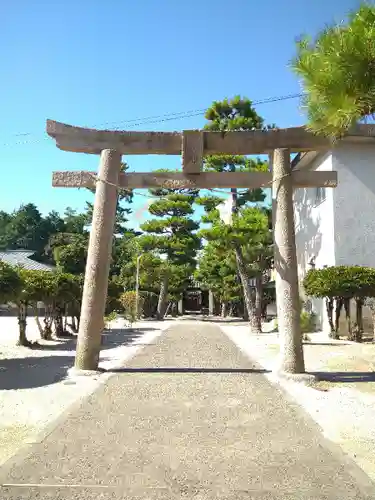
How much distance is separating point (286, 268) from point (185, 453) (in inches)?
193

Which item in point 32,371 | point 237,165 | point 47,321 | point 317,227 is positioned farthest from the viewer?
point 237,165

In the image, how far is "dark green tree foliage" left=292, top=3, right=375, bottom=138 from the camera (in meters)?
6.10

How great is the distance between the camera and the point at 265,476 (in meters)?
3.98

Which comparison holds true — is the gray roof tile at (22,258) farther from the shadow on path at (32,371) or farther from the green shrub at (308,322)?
the shadow on path at (32,371)

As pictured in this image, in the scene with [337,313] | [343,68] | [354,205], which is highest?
[354,205]

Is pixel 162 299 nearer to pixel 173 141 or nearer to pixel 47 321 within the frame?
pixel 47 321

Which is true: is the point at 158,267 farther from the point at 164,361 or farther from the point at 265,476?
the point at 265,476

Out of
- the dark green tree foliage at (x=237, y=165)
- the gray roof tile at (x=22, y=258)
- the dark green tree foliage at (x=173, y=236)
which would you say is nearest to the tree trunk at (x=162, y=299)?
the dark green tree foliage at (x=173, y=236)

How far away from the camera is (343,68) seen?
6.30 m

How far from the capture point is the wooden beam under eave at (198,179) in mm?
9367

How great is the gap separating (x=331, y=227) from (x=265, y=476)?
16.0 meters

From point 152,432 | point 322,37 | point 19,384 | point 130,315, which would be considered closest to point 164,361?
point 19,384

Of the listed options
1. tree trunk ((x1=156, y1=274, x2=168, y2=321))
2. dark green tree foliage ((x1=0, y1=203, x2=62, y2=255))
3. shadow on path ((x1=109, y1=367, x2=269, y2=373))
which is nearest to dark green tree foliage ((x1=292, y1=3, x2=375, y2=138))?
shadow on path ((x1=109, y1=367, x2=269, y2=373))

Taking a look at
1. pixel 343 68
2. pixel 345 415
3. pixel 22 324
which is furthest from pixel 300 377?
pixel 22 324
